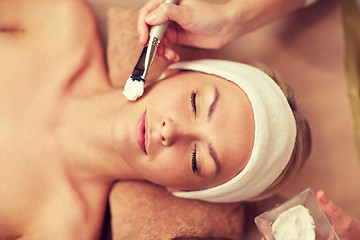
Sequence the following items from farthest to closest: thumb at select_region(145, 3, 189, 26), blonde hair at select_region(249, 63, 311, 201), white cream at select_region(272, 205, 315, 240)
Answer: blonde hair at select_region(249, 63, 311, 201) < thumb at select_region(145, 3, 189, 26) < white cream at select_region(272, 205, 315, 240)

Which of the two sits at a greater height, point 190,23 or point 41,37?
point 190,23

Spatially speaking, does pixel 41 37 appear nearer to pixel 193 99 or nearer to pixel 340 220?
pixel 193 99

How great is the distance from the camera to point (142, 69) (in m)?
1.03

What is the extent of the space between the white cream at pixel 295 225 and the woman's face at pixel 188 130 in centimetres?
19

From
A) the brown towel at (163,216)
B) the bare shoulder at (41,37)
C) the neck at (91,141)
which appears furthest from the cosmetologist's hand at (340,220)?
the bare shoulder at (41,37)

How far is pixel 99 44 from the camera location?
138 cm

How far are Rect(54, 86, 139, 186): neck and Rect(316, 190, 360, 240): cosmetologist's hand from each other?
60 cm

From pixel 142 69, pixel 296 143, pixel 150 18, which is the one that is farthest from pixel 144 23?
pixel 296 143

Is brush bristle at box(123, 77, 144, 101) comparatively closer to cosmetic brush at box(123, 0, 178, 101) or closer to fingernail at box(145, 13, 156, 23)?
cosmetic brush at box(123, 0, 178, 101)

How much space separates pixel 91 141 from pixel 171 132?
0.37 metres

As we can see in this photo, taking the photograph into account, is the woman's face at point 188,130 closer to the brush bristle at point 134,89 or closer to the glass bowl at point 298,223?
the brush bristle at point 134,89

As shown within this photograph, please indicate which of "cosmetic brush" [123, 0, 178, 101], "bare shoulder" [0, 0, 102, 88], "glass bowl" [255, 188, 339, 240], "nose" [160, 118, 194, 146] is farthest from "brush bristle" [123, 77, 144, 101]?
"glass bowl" [255, 188, 339, 240]

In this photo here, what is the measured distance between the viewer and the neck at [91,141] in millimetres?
1214

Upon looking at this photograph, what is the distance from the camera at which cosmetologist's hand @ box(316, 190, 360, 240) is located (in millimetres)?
1005
